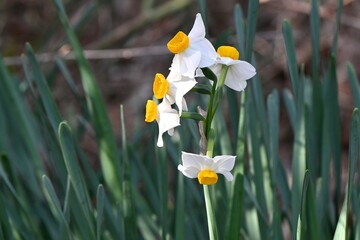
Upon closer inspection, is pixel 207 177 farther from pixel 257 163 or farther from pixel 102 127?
pixel 102 127

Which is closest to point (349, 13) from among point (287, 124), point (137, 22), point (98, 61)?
point (287, 124)

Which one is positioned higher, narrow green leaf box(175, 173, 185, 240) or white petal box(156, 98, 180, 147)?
white petal box(156, 98, 180, 147)

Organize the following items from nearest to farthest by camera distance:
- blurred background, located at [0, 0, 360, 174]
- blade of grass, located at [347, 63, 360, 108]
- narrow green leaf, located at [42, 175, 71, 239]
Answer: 1. narrow green leaf, located at [42, 175, 71, 239]
2. blade of grass, located at [347, 63, 360, 108]
3. blurred background, located at [0, 0, 360, 174]

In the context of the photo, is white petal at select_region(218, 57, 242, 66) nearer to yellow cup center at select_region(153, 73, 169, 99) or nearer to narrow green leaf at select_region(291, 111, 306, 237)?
yellow cup center at select_region(153, 73, 169, 99)

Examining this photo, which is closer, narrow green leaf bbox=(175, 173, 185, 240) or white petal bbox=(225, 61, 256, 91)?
white petal bbox=(225, 61, 256, 91)

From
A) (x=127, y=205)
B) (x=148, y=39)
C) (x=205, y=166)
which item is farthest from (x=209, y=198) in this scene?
(x=148, y=39)

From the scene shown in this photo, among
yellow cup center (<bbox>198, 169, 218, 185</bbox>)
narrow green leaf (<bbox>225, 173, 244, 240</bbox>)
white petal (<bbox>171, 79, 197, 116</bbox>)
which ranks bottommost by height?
narrow green leaf (<bbox>225, 173, 244, 240</bbox>)

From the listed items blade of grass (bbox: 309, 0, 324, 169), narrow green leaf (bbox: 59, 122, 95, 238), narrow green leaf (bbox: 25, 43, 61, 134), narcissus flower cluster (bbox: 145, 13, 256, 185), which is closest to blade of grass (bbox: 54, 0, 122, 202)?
narrow green leaf (bbox: 25, 43, 61, 134)

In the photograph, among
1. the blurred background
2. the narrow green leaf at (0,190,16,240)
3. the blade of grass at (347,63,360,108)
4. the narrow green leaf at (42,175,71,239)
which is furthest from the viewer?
the blurred background
